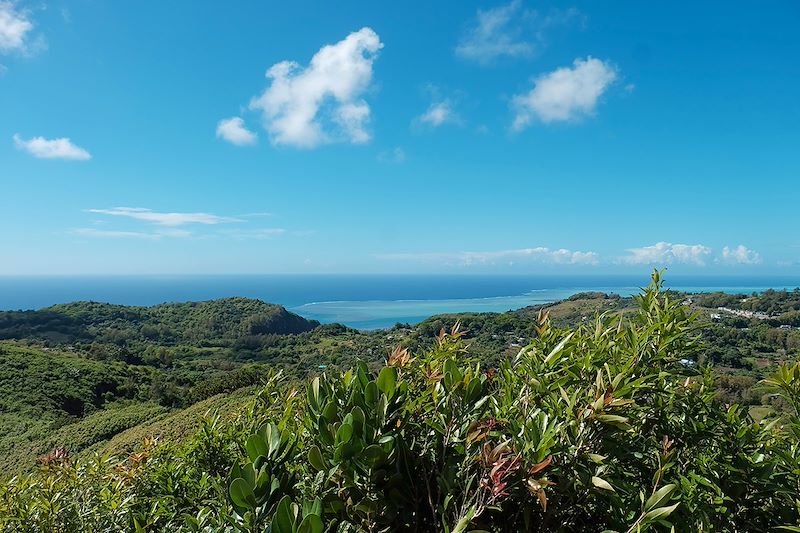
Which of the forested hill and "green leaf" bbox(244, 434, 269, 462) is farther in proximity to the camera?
the forested hill

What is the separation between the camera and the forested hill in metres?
80.6

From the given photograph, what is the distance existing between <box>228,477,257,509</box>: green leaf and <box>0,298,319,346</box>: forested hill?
88.5 meters

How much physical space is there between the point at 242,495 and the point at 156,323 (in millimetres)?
109916

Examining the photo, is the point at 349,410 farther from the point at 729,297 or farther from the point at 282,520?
the point at 729,297

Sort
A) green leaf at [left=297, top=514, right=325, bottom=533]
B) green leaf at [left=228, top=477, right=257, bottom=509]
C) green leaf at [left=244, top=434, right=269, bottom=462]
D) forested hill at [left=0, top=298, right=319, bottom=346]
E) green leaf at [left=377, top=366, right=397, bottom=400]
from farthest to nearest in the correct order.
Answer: forested hill at [left=0, top=298, right=319, bottom=346] → green leaf at [left=377, top=366, right=397, bottom=400] → green leaf at [left=244, top=434, right=269, bottom=462] → green leaf at [left=228, top=477, right=257, bottom=509] → green leaf at [left=297, top=514, right=325, bottom=533]

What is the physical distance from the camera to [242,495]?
43.6 inches

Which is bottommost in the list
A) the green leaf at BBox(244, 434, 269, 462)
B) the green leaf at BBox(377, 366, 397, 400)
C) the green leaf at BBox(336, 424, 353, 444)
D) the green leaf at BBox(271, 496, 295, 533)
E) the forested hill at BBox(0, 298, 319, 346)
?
the forested hill at BBox(0, 298, 319, 346)

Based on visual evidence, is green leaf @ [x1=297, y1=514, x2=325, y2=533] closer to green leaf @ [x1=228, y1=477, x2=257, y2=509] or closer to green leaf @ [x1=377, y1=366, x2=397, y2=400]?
green leaf @ [x1=228, y1=477, x2=257, y2=509]

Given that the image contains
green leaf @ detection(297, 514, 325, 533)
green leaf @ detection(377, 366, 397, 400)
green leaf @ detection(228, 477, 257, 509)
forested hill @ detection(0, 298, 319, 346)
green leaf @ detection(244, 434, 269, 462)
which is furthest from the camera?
forested hill @ detection(0, 298, 319, 346)

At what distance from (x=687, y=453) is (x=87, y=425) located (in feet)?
119

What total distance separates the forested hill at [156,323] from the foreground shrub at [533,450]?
290 feet

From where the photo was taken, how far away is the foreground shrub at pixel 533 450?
3.80ft

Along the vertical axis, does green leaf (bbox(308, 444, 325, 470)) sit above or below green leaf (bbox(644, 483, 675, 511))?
above

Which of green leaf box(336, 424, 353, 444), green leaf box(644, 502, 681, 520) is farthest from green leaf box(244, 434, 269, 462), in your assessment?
green leaf box(644, 502, 681, 520)
